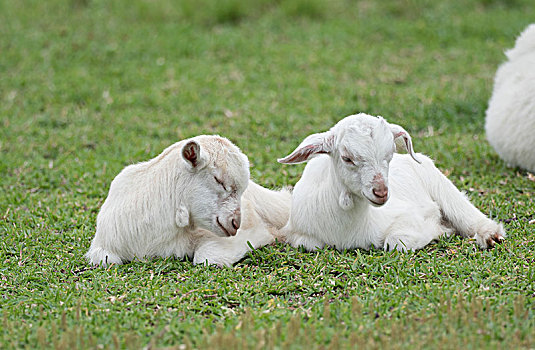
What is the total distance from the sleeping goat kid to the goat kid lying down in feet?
1.28

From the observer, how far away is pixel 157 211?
5141 millimetres

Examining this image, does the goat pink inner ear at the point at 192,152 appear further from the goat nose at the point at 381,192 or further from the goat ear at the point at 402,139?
the goat ear at the point at 402,139

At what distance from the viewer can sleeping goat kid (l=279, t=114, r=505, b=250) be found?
15.4 feet

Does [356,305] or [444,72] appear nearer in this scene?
[356,305]

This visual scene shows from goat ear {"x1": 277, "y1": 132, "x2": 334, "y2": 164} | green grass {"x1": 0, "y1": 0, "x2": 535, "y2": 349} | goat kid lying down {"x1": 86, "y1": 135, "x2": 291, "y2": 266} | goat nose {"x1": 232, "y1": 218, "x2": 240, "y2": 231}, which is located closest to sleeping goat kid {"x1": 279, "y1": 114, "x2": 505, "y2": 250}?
goat ear {"x1": 277, "y1": 132, "x2": 334, "y2": 164}

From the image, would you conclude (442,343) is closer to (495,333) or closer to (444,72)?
(495,333)

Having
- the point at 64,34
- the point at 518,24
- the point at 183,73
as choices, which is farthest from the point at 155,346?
the point at 518,24

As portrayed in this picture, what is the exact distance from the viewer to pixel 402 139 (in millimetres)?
5090

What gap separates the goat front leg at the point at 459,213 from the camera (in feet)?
17.7

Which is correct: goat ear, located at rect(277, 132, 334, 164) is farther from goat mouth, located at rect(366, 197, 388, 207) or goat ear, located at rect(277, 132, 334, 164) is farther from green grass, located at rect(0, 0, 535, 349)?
green grass, located at rect(0, 0, 535, 349)

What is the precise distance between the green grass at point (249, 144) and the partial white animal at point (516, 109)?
22 cm

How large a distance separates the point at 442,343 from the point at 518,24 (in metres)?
9.46

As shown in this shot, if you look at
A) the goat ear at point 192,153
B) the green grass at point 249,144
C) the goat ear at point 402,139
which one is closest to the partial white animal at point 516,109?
the green grass at point 249,144

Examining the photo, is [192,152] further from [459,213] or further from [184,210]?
[459,213]
